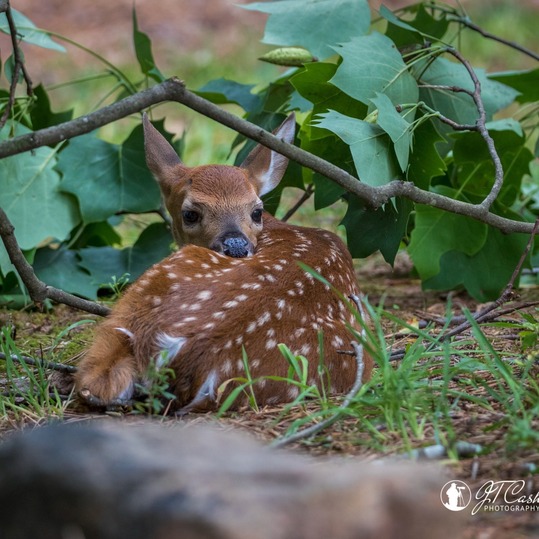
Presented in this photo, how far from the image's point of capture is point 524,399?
9.08 ft

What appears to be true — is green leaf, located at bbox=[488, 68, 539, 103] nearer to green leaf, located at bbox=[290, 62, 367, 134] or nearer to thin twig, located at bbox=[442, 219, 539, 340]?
green leaf, located at bbox=[290, 62, 367, 134]

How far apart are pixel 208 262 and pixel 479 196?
6.21 feet

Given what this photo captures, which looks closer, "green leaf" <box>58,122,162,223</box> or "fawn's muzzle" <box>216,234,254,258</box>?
"fawn's muzzle" <box>216,234,254,258</box>

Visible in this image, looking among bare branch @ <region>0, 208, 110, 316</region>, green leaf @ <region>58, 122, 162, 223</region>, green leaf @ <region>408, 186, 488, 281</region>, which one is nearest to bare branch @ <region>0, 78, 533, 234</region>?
bare branch @ <region>0, 208, 110, 316</region>

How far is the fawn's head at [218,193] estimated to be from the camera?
4121 millimetres

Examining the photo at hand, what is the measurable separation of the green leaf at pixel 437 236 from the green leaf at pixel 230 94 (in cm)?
109

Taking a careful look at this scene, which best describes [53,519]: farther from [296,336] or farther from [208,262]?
[208,262]

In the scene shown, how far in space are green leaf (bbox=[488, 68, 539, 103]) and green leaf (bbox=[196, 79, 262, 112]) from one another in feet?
4.22

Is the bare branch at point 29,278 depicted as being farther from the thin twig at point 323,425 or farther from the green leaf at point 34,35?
the green leaf at point 34,35

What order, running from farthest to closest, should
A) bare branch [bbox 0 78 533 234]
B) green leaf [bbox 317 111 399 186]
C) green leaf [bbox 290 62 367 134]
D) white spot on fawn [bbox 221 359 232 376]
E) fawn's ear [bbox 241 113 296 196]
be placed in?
fawn's ear [bbox 241 113 296 196]
green leaf [bbox 290 62 367 134]
green leaf [bbox 317 111 399 186]
white spot on fawn [bbox 221 359 232 376]
bare branch [bbox 0 78 533 234]

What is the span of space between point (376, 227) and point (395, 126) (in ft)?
1.68

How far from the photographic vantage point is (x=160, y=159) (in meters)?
4.66

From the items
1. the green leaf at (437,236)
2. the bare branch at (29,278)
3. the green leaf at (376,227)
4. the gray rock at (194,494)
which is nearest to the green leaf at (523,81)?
the green leaf at (437,236)

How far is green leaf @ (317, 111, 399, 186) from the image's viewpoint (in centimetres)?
354
